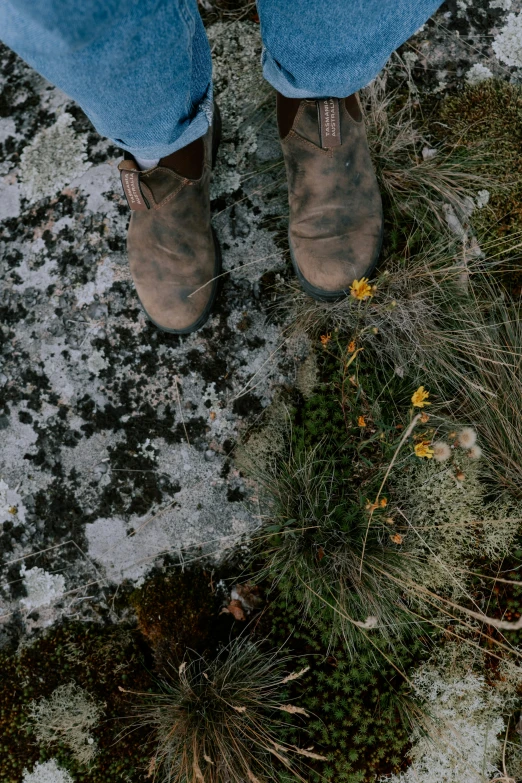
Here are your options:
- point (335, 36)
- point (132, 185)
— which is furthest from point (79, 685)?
point (335, 36)

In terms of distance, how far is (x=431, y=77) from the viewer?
8.92ft

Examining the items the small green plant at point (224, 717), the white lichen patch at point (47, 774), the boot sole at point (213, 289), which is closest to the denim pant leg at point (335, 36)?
the boot sole at point (213, 289)

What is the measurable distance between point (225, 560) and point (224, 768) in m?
0.86

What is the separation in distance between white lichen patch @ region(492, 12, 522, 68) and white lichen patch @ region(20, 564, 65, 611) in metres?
3.58

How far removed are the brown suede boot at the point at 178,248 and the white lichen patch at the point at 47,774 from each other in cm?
217

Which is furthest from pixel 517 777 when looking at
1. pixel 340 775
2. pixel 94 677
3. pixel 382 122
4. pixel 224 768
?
pixel 382 122

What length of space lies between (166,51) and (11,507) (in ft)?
7.19

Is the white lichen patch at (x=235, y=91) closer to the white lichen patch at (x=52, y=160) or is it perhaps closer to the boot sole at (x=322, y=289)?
the boot sole at (x=322, y=289)

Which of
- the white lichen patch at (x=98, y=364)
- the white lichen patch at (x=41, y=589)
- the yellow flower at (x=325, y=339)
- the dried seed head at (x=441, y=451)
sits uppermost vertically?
the white lichen patch at (x=98, y=364)

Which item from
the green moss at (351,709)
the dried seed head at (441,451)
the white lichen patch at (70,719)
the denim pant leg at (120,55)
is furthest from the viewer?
the white lichen patch at (70,719)

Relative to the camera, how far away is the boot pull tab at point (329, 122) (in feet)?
7.08

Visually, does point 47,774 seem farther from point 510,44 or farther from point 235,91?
point 510,44

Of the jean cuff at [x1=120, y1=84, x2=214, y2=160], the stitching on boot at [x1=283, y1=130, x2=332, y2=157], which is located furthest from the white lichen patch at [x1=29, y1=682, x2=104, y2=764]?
the stitching on boot at [x1=283, y1=130, x2=332, y2=157]

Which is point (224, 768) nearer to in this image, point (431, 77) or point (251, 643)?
point (251, 643)
